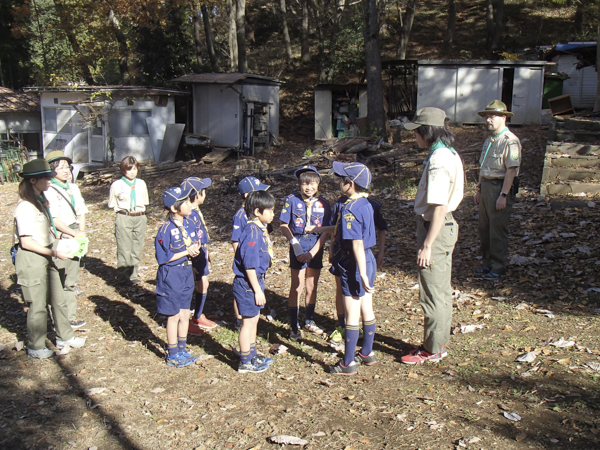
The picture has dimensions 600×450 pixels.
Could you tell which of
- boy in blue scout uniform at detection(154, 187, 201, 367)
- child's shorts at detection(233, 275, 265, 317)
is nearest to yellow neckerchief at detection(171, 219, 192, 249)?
boy in blue scout uniform at detection(154, 187, 201, 367)

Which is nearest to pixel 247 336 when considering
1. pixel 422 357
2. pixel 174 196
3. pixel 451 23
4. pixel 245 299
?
pixel 245 299

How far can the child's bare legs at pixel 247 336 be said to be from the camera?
4570 millimetres

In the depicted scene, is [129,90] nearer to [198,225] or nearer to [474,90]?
A: [474,90]

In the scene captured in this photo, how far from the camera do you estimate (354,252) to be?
421cm

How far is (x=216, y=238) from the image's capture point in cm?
1023

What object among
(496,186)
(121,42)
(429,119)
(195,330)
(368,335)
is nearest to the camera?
(429,119)

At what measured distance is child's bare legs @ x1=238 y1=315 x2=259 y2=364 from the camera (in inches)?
180

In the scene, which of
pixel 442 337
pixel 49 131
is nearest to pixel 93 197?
pixel 49 131

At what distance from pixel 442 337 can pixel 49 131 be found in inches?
969

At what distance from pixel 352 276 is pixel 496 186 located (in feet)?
9.78

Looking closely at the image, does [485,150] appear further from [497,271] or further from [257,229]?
[257,229]

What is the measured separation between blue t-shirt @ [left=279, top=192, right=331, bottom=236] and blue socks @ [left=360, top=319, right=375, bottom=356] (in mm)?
1229

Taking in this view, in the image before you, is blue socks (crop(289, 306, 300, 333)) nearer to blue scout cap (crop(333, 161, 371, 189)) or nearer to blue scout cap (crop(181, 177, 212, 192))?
blue scout cap (crop(181, 177, 212, 192))

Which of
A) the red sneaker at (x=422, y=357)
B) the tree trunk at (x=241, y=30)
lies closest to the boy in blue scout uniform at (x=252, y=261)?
the red sneaker at (x=422, y=357)
